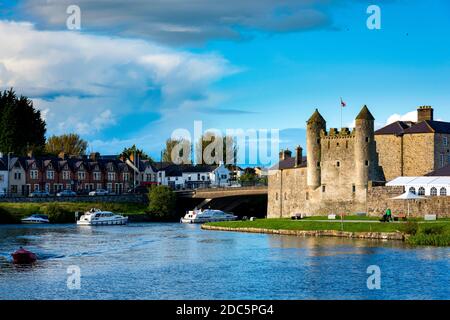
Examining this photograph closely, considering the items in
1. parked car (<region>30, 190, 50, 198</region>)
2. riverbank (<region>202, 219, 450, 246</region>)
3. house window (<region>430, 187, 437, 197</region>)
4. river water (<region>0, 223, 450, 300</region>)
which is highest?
parked car (<region>30, 190, 50, 198</region>)

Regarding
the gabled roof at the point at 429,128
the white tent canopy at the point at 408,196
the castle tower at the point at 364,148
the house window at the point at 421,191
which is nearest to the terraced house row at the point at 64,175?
the castle tower at the point at 364,148

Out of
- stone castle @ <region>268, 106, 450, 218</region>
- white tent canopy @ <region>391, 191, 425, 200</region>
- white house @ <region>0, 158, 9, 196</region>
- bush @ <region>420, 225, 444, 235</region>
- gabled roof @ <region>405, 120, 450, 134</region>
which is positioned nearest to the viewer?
bush @ <region>420, 225, 444, 235</region>

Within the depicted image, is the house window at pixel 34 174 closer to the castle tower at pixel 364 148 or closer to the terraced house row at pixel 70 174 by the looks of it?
the terraced house row at pixel 70 174

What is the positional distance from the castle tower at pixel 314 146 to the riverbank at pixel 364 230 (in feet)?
34.2

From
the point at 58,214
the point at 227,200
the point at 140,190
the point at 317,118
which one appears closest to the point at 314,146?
the point at 317,118

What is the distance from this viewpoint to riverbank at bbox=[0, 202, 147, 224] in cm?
13262

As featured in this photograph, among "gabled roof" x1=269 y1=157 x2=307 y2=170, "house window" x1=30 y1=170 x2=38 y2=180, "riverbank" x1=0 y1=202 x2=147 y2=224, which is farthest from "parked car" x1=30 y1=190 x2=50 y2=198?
"gabled roof" x1=269 y1=157 x2=307 y2=170

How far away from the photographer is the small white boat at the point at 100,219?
129 m

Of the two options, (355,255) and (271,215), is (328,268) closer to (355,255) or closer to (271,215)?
(355,255)

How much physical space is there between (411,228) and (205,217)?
2513 inches

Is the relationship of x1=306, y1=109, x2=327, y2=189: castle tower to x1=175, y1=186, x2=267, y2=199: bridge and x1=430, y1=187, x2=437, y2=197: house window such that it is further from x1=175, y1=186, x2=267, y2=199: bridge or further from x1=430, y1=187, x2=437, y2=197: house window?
x1=175, y1=186, x2=267, y2=199: bridge

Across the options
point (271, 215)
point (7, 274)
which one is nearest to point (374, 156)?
point (271, 215)
